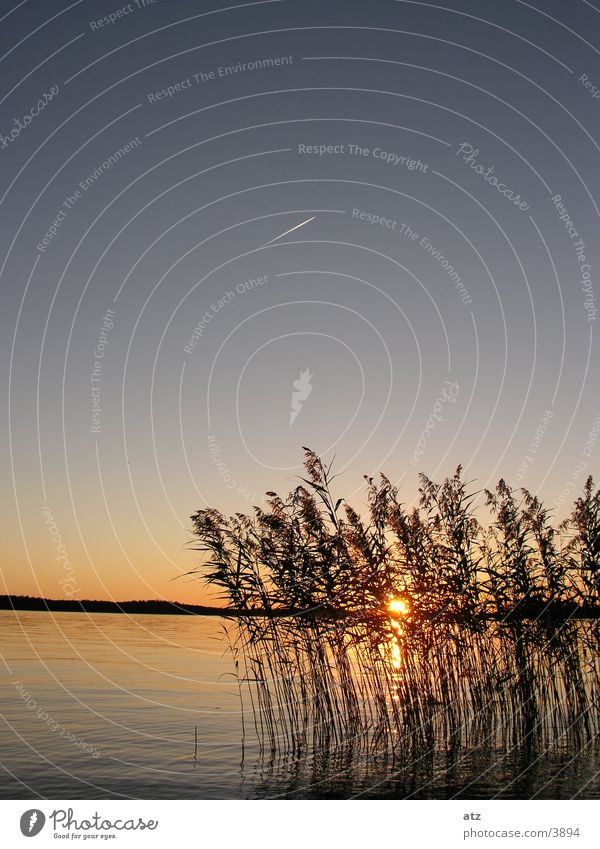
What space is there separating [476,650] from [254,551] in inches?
276

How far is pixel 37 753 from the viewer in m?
21.5

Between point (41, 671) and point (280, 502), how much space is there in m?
27.2

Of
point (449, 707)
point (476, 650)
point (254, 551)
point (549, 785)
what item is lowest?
point (549, 785)

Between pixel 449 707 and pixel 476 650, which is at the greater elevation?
Result: pixel 476 650

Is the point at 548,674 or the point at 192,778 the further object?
the point at 548,674

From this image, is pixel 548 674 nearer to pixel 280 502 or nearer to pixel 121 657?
pixel 280 502

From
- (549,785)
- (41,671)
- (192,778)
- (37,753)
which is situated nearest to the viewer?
(549,785)

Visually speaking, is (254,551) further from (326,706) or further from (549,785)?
(549,785)

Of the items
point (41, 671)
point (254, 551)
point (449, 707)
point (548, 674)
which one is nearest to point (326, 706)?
point (449, 707)
